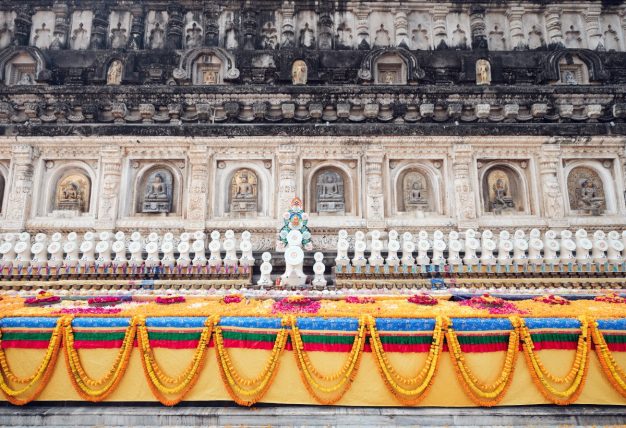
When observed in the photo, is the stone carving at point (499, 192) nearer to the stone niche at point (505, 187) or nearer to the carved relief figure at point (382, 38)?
the stone niche at point (505, 187)

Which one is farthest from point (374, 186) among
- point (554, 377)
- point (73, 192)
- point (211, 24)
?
point (73, 192)

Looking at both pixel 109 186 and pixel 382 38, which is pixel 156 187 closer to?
pixel 109 186

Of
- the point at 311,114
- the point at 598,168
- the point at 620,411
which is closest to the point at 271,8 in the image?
the point at 311,114

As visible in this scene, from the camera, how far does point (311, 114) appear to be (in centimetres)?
1101

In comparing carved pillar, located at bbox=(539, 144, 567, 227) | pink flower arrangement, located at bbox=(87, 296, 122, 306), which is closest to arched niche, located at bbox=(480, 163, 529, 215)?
carved pillar, located at bbox=(539, 144, 567, 227)

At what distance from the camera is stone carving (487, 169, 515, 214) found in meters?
10.9

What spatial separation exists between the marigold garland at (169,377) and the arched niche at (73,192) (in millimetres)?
7801

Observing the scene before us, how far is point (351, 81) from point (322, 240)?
557cm

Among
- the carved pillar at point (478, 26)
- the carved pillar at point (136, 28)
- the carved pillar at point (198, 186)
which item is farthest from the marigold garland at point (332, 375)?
the carved pillar at point (136, 28)

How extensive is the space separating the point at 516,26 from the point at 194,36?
11.8 meters

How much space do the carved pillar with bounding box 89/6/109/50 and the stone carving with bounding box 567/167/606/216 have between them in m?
16.5

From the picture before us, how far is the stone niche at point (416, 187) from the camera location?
10914 millimetres

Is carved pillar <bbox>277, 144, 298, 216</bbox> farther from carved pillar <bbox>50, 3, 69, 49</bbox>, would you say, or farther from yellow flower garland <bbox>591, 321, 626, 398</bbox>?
carved pillar <bbox>50, 3, 69, 49</bbox>

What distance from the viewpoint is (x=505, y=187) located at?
11.1 metres
